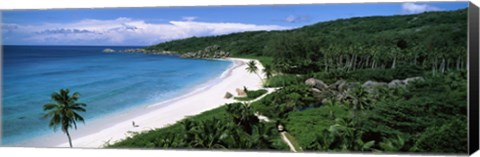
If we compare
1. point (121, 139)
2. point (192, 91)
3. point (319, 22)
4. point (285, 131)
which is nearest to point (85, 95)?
point (121, 139)

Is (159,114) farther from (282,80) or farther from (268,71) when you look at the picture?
(282,80)

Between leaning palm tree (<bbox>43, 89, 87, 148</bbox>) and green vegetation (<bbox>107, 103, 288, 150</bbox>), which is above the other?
leaning palm tree (<bbox>43, 89, 87, 148</bbox>)

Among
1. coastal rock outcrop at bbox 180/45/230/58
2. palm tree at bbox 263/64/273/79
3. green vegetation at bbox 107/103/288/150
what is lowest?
green vegetation at bbox 107/103/288/150

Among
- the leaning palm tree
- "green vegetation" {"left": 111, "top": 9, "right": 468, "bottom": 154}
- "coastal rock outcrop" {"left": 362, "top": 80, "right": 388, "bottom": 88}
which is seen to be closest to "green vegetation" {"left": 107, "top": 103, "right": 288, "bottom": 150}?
"green vegetation" {"left": 111, "top": 9, "right": 468, "bottom": 154}

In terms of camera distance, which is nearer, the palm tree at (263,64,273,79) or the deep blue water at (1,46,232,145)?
the palm tree at (263,64,273,79)

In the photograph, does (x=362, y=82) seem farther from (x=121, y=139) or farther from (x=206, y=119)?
(x=121, y=139)

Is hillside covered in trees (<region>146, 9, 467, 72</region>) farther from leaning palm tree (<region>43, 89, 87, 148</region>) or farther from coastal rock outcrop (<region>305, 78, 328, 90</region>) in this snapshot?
leaning palm tree (<region>43, 89, 87, 148</region>)

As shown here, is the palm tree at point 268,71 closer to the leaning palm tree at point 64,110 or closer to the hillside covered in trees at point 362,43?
the hillside covered in trees at point 362,43
